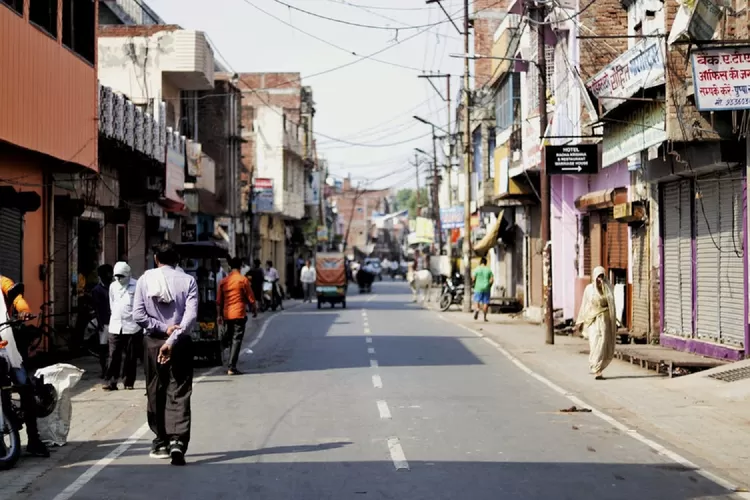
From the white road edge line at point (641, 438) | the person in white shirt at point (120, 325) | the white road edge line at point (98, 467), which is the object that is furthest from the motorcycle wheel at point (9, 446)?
the person in white shirt at point (120, 325)

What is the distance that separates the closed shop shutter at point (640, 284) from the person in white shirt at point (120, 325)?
11.9m

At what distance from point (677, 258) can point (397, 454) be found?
1287cm

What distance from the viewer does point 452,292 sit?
44438mm

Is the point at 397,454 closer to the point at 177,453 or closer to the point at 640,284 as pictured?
the point at 177,453

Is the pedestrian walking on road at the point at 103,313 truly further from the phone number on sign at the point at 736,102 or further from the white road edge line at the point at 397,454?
the phone number on sign at the point at 736,102

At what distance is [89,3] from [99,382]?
8620mm

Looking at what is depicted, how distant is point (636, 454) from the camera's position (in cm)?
1085

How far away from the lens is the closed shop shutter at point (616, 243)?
27.0m

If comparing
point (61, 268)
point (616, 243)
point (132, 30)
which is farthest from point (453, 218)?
point (61, 268)

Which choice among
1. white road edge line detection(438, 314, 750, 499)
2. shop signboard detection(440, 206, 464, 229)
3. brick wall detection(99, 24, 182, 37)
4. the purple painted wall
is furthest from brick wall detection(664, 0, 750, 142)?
shop signboard detection(440, 206, 464, 229)

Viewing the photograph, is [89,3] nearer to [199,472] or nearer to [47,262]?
[47,262]

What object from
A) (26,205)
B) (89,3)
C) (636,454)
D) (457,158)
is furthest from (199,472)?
(457,158)

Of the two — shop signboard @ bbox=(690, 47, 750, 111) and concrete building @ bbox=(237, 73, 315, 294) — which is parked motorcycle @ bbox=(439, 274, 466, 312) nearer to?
concrete building @ bbox=(237, 73, 315, 294)

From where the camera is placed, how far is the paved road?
9.06 meters
